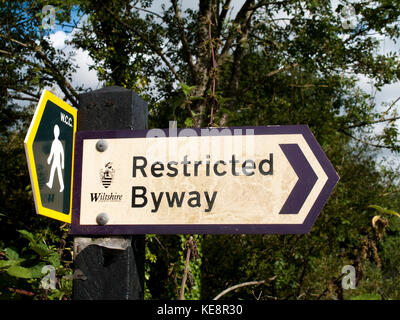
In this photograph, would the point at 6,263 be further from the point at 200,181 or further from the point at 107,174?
the point at 200,181

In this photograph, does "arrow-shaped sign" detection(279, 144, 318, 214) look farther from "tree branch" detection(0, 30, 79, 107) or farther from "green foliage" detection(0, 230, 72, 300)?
"tree branch" detection(0, 30, 79, 107)

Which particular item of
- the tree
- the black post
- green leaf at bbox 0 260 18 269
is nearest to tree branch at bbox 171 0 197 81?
the tree

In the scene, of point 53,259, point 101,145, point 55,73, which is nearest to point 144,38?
point 55,73

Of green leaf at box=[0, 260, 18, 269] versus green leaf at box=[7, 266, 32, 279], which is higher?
green leaf at box=[0, 260, 18, 269]

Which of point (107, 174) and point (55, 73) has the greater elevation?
point (55, 73)

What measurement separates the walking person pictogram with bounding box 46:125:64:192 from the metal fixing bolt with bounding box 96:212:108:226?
0.47ft

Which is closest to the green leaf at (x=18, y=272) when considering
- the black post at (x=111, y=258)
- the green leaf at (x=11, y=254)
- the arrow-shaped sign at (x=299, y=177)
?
the green leaf at (x=11, y=254)

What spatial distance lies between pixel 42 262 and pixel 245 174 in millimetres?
1176

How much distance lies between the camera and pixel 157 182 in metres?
1.47

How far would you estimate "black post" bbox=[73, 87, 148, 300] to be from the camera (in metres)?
1.41

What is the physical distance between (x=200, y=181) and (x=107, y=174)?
0.30 meters

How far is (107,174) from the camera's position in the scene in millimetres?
1498

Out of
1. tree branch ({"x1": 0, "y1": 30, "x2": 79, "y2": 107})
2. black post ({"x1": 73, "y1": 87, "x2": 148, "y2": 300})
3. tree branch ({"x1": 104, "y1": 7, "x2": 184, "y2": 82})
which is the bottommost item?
black post ({"x1": 73, "y1": 87, "x2": 148, "y2": 300})
